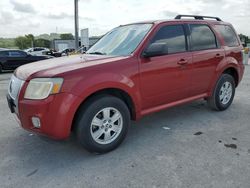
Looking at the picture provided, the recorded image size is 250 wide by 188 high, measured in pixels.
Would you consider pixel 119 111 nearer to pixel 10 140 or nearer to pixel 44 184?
pixel 44 184

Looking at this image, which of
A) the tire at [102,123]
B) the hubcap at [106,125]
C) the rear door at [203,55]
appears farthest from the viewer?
the rear door at [203,55]

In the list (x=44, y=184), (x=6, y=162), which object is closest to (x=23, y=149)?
(x=6, y=162)

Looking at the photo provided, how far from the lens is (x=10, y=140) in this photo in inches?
156

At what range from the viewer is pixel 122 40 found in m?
4.16

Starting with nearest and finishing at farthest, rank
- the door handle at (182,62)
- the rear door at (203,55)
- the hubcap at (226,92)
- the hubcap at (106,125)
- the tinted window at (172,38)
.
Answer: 1. the hubcap at (106,125)
2. the tinted window at (172,38)
3. the door handle at (182,62)
4. the rear door at (203,55)
5. the hubcap at (226,92)

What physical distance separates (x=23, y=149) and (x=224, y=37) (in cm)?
420

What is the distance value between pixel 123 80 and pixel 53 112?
40.2 inches

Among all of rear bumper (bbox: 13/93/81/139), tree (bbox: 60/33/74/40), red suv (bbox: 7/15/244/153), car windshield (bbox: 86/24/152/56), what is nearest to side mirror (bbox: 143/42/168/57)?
red suv (bbox: 7/15/244/153)

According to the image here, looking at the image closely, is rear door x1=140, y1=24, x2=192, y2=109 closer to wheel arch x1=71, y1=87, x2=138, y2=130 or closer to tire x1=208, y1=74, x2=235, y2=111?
wheel arch x1=71, y1=87, x2=138, y2=130

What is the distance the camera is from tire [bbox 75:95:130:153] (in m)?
3.20

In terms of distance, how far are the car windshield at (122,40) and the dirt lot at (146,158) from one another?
1.36m

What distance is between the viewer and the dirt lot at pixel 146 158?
282 cm

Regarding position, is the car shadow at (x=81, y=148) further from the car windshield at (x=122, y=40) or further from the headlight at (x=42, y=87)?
the car windshield at (x=122, y=40)

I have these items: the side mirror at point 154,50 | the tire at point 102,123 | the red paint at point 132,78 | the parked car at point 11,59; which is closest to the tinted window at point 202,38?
the red paint at point 132,78
